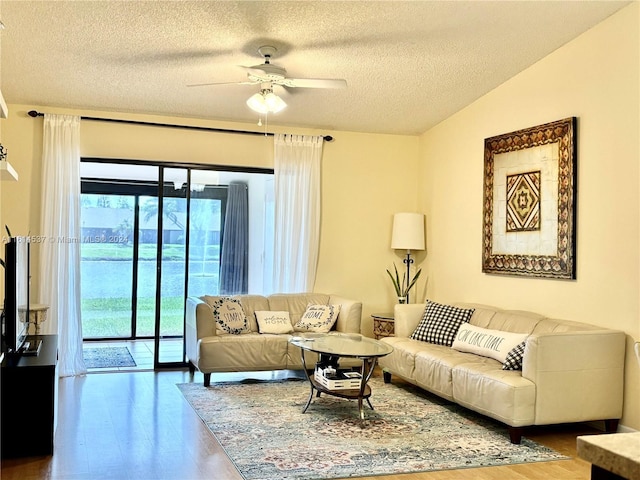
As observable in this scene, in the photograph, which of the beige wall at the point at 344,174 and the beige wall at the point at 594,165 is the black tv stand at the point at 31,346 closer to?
the beige wall at the point at 344,174

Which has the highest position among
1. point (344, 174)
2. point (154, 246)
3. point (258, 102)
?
point (258, 102)

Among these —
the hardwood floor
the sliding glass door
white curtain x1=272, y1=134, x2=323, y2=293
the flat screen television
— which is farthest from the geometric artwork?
the flat screen television

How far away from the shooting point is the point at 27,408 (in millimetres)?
3561

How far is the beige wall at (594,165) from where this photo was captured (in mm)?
4207

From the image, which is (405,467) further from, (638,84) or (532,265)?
(638,84)

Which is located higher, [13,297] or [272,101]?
[272,101]

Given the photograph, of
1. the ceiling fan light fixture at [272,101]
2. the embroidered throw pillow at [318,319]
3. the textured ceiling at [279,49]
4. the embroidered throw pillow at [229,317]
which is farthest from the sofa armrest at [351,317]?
the ceiling fan light fixture at [272,101]

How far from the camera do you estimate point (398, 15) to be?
13.9 ft

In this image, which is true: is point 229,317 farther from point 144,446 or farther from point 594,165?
point 594,165

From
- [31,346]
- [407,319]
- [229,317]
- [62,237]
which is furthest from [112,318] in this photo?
[407,319]

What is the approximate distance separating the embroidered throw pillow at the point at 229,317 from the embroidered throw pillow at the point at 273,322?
0.51 ft

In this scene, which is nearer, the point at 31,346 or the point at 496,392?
the point at 496,392

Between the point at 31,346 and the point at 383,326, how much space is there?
3.43 meters

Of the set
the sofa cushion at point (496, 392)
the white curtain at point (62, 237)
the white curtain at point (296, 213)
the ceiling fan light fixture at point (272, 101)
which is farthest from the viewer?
the white curtain at point (296, 213)
